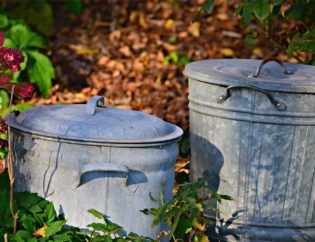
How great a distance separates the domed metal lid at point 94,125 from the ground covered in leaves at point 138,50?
180 centimetres

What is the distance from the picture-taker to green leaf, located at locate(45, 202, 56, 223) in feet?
7.71

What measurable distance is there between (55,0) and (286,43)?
3790 mm

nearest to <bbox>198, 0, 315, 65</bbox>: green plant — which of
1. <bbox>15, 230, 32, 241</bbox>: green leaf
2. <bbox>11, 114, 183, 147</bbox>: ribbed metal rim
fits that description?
<bbox>11, 114, 183, 147</bbox>: ribbed metal rim

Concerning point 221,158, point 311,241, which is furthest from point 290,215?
point 221,158

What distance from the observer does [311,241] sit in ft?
9.31

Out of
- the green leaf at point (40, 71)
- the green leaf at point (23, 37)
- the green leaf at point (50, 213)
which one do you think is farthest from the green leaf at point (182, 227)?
the green leaf at point (23, 37)

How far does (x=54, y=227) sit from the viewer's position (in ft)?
7.54

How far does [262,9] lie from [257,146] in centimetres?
76

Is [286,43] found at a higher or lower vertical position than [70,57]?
higher

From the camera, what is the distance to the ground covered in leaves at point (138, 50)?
16.0 ft

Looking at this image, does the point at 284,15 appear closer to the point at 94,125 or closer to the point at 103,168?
the point at 94,125

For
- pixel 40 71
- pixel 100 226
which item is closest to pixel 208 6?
pixel 100 226

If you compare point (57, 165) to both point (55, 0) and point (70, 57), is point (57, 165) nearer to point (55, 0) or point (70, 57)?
point (70, 57)

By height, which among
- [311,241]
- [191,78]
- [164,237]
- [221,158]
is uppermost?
[191,78]
